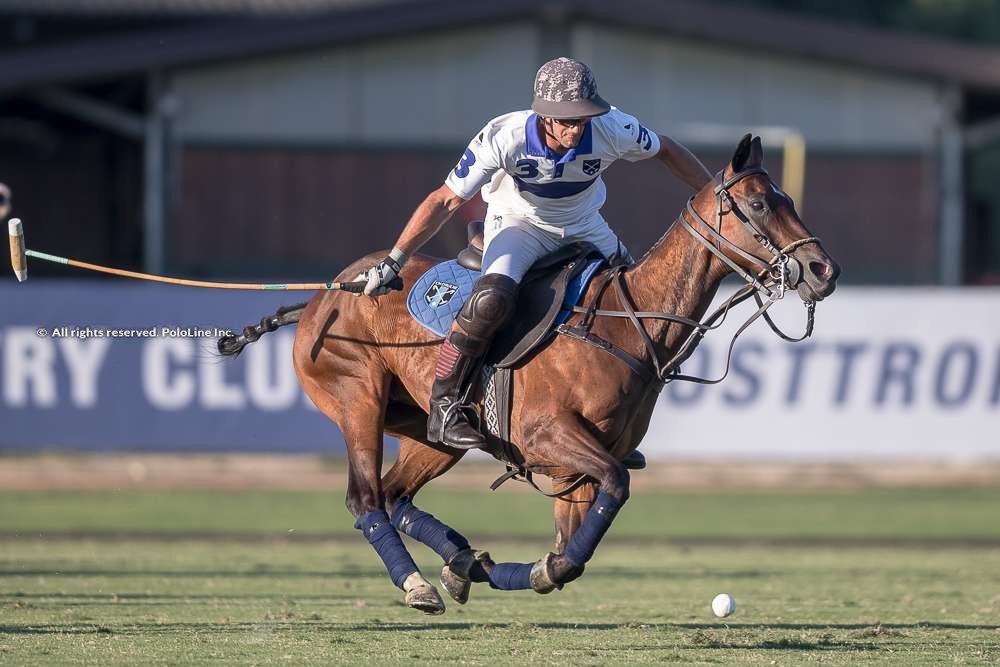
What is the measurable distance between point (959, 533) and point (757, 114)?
9.44 metres

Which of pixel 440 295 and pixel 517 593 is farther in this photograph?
pixel 517 593

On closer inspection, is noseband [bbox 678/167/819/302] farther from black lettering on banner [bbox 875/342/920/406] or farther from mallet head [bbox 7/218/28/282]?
black lettering on banner [bbox 875/342/920/406]

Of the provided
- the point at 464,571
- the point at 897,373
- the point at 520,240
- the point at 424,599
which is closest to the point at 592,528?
the point at 424,599

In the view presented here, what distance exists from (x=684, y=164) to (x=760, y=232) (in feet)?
3.35

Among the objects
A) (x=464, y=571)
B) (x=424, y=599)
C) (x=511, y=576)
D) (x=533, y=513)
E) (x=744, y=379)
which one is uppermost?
(x=511, y=576)

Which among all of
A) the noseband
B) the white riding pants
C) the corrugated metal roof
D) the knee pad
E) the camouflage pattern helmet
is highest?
the camouflage pattern helmet

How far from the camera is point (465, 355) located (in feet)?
25.7

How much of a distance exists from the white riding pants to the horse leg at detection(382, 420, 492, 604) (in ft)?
4.35

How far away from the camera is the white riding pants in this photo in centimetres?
787

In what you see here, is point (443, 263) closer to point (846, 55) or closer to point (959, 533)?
point (959, 533)

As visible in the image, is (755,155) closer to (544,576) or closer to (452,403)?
(452,403)

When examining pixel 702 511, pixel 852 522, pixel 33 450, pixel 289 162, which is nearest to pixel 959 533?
pixel 852 522

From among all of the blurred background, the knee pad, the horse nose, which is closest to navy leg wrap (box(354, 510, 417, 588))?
the knee pad

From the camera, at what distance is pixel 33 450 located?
1560cm
